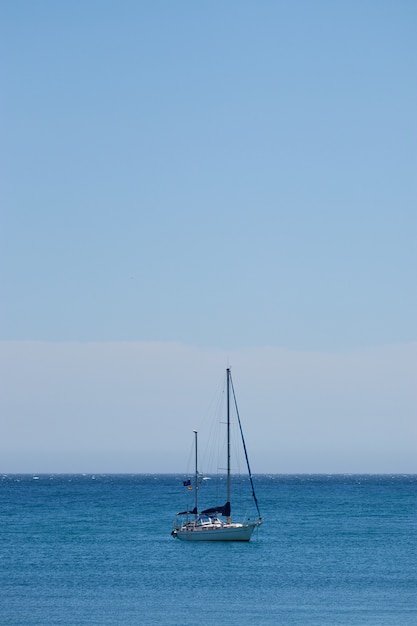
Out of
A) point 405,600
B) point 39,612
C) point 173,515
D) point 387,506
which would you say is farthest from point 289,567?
point 387,506

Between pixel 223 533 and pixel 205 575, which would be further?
pixel 223 533

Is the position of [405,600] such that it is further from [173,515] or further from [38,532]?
[173,515]

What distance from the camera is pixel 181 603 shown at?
2183 inches

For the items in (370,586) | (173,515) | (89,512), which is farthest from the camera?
(89,512)

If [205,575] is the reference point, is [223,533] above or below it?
above

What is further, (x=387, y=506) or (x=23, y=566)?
(x=387, y=506)

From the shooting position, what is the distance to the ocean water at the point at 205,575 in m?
51.9

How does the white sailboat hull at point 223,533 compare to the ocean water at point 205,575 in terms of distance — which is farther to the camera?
the white sailboat hull at point 223,533

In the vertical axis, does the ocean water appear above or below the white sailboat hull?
below

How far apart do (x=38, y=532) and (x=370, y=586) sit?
45.8 metres

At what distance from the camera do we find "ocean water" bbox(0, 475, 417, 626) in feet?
170

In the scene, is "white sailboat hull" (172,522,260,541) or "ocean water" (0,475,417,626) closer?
"ocean water" (0,475,417,626)

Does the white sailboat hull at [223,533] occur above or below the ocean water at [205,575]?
above

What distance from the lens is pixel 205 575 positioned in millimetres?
67250
